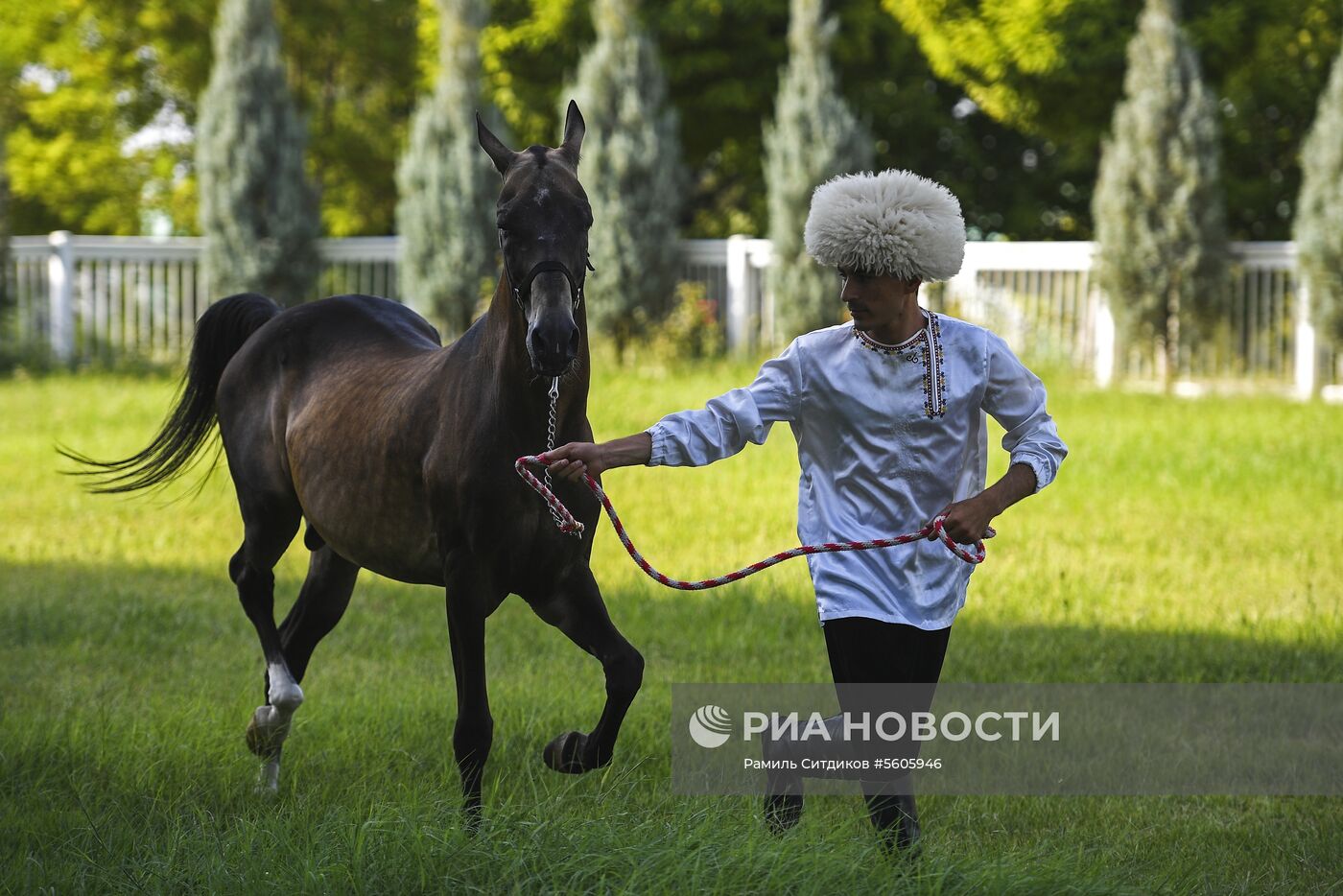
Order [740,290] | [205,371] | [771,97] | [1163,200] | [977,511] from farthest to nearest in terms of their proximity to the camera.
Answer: [771,97]
[740,290]
[1163,200]
[205,371]
[977,511]

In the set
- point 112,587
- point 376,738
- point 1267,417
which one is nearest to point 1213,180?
point 1267,417

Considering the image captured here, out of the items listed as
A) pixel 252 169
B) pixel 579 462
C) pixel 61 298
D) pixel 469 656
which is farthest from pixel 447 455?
pixel 61 298

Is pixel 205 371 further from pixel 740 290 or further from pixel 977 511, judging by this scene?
pixel 740 290

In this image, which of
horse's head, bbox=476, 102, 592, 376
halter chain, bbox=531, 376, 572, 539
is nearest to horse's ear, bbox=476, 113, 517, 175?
horse's head, bbox=476, 102, 592, 376

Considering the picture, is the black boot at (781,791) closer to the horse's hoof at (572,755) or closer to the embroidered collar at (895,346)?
the horse's hoof at (572,755)

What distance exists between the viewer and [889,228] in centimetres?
396

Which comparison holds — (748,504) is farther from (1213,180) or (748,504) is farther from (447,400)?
(1213,180)

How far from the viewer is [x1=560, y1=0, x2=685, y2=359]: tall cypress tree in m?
21.3

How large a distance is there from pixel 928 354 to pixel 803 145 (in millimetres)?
17778

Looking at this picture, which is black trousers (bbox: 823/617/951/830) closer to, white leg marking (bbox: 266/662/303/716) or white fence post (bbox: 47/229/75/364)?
white leg marking (bbox: 266/662/303/716)

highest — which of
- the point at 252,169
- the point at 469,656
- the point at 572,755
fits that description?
the point at 252,169

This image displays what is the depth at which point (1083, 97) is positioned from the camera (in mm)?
26688

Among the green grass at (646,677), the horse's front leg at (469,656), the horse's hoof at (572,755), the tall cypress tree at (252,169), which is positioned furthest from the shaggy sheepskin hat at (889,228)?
the tall cypress tree at (252,169)

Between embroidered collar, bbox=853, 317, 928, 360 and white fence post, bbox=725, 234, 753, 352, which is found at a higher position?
white fence post, bbox=725, 234, 753, 352
